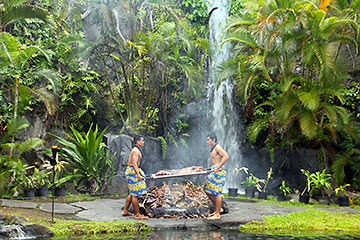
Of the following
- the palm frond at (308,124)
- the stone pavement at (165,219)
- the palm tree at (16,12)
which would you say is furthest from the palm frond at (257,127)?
the palm tree at (16,12)

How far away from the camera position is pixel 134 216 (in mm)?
7062

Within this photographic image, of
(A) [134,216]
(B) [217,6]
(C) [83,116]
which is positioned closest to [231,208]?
(A) [134,216]

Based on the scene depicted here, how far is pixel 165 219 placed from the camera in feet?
22.9

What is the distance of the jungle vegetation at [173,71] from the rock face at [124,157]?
17.1 inches

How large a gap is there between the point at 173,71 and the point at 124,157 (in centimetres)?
359

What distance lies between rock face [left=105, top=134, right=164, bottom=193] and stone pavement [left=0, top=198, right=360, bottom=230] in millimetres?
1568

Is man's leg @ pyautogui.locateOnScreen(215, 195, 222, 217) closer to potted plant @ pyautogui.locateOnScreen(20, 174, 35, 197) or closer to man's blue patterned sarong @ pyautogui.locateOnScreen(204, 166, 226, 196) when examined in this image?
man's blue patterned sarong @ pyautogui.locateOnScreen(204, 166, 226, 196)

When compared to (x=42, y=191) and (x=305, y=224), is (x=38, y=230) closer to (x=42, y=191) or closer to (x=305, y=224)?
(x=305, y=224)

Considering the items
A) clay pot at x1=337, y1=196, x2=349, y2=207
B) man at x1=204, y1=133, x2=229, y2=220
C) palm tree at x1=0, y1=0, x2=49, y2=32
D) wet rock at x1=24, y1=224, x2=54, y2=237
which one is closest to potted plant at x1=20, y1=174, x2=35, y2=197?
palm tree at x1=0, y1=0, x2=49, y2=32

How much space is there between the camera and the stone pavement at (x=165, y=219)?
6495mm

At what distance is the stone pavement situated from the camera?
650 centimetres

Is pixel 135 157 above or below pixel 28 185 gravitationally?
above

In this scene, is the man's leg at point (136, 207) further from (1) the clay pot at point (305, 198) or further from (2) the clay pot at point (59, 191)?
(1) the clay pot at point (305, 198)

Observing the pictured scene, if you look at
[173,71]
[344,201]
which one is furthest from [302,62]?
[173,71]
